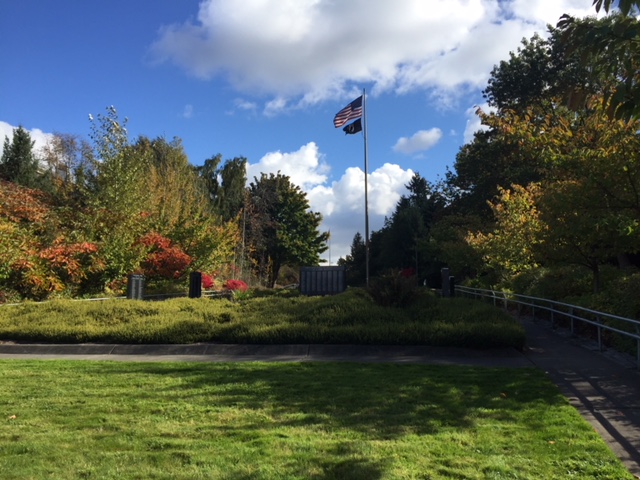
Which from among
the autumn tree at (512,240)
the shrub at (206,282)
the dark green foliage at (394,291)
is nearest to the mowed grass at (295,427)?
the dark green foliage at (394,291)

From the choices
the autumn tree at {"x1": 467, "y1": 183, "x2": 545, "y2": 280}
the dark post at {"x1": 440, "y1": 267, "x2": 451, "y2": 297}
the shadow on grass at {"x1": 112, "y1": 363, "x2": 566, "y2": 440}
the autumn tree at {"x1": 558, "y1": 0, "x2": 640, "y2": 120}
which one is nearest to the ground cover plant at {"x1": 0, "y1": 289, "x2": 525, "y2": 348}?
the shadow on grass at {"x1": 112, "y1": 363, "x2": 566, "y2": 440}

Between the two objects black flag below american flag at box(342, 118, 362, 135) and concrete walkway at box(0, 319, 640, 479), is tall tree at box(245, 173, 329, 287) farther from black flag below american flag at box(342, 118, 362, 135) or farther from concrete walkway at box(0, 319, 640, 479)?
concrete walkway at box(0, 319, 640, 479)

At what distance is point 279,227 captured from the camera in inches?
2233

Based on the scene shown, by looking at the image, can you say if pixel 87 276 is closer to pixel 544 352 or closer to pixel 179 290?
pixel 179 290

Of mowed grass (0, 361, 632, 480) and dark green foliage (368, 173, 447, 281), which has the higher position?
dark green foliage (368, 173, 447, 281)

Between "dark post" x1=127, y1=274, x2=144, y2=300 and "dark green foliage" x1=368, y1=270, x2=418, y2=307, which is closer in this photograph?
"dark green foliage" x1=368, y1=270, x2=418, y2=307

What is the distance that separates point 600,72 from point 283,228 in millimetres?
52558

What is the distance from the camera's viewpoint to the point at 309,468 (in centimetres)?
418

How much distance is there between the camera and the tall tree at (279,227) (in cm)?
5481

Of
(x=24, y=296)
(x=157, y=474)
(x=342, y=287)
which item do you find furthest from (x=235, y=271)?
(x=157, y=474)

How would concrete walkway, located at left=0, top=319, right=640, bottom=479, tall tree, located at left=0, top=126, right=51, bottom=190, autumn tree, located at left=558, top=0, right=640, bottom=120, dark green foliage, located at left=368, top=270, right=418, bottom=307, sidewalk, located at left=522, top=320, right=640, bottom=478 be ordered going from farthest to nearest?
tall tree, located at left=0, top=126, right=51, bottom=190
dark green foliage, located at left=368, top=270, right=418, bottom=307
concrete walkway, located at left=0, top=319, right=640, bottom=479
sidewalk, located at left=522, top=320, right=640, bottom=478
autumn tree, located at left=558, top=0, right=640, bottom=120

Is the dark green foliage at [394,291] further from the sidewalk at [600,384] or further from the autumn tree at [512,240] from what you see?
the autumn tree at [512,240]

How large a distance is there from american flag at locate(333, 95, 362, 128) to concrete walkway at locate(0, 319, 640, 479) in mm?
19525

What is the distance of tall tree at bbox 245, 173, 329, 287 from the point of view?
180ft
